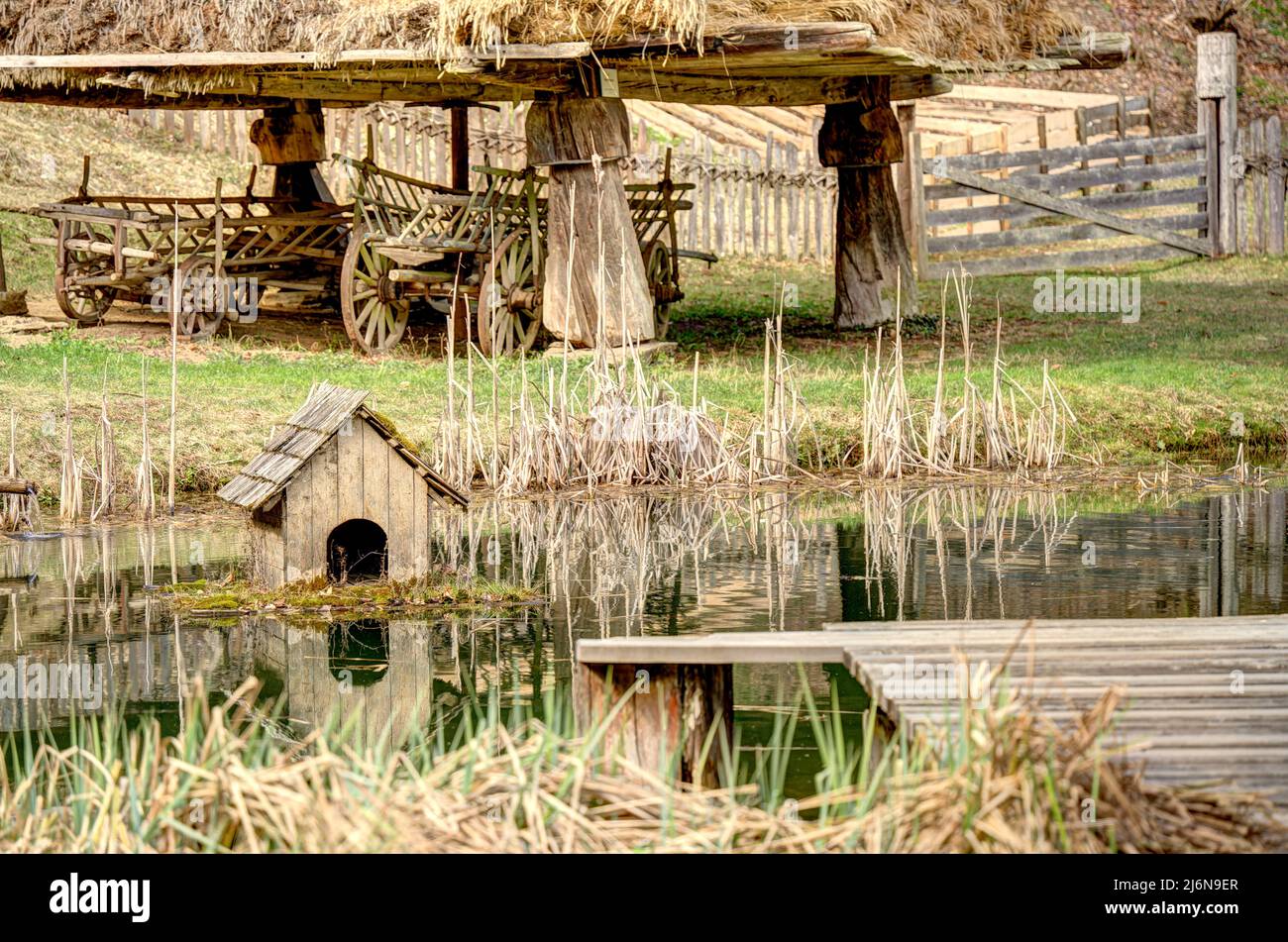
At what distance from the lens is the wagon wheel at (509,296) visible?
47.0ft

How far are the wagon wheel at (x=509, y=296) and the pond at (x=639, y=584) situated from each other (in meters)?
4.01

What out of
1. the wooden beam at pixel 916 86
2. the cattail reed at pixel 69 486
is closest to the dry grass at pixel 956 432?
the cattail reed at pixel 69 486

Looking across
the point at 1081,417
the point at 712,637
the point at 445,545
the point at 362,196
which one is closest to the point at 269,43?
the point at 362,196

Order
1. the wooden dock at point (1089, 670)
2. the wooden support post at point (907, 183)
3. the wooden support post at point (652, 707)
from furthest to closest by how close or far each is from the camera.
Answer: the wooden support post at point (907, 183) < the wooden support post at point (652, 707) < the wooden dock at point (1089, 670)

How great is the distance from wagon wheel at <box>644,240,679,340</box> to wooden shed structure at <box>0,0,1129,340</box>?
1316 millimetres

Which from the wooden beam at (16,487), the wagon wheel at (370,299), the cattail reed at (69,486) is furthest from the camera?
the wagon wheel at (370,299)

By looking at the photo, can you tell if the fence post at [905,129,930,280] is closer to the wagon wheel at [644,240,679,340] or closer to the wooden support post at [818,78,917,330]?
the wooden support post at [818,78,917,330]

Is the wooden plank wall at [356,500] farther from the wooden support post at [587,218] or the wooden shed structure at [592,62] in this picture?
the wooden support post at [587,218]

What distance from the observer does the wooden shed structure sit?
12.4m

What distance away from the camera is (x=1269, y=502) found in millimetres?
10430

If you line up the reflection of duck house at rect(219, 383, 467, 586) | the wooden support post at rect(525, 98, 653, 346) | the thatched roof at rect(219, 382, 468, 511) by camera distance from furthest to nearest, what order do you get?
the wooden support post at rect(525, 98, 653, 346) → the reflection of duck house at rect(219, 383, 467, 586) → the thatched roof at rect(219, 382, 468, 511)

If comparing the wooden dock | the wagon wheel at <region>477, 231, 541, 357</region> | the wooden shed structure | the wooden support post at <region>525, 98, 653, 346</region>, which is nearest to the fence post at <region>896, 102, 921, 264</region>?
the wooden shed structure
